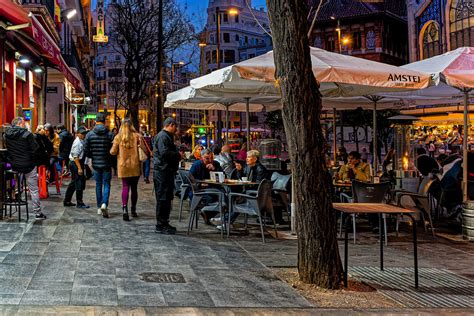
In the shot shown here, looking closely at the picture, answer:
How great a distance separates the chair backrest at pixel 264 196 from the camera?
920 centimetres

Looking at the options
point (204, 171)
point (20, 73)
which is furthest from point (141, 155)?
point (20, 73)

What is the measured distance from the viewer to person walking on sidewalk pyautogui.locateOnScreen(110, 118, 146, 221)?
1110 cm

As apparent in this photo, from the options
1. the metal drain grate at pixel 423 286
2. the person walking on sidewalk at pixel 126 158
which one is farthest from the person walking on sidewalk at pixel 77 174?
the metal drain grate at pixel 423 286

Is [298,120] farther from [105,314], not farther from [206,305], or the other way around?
[105,314]

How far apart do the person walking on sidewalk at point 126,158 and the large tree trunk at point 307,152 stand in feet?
17.4

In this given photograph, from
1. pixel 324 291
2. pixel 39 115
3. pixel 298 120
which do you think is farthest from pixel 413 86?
pixel 39 115

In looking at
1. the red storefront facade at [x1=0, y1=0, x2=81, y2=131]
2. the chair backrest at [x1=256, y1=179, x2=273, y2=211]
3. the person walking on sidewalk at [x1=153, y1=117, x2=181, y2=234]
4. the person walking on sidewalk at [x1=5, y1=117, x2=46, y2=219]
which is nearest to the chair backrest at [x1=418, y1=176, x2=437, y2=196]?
the chair backrest at [x1=256, y1=179, x2=273, y2=211]

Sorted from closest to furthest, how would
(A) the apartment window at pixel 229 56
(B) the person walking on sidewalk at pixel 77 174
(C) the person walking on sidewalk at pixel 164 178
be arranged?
1. (C) the person walking on sidewalk at pixel 164 178
2. (B) the person walking on sidewalk at pixel 77 174
3. (A) the apartment window at pixel 229 56

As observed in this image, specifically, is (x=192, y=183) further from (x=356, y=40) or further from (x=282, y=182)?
(x=356, y=40)

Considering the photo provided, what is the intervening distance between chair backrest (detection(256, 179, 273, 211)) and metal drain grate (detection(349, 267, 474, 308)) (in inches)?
83.9

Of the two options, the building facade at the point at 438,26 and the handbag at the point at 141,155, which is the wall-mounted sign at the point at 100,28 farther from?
the handbag at the point at 141,155

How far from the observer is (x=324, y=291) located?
250 inches

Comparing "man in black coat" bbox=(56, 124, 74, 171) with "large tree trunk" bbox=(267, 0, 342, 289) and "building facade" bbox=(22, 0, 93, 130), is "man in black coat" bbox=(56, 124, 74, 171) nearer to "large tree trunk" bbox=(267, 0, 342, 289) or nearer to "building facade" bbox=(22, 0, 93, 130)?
"building facade" bbox=(22, 0, 93, 130)

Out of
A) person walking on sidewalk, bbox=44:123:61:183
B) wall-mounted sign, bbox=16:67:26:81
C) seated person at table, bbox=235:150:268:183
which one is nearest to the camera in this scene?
seated person at table, bbox=235:150:268:183
